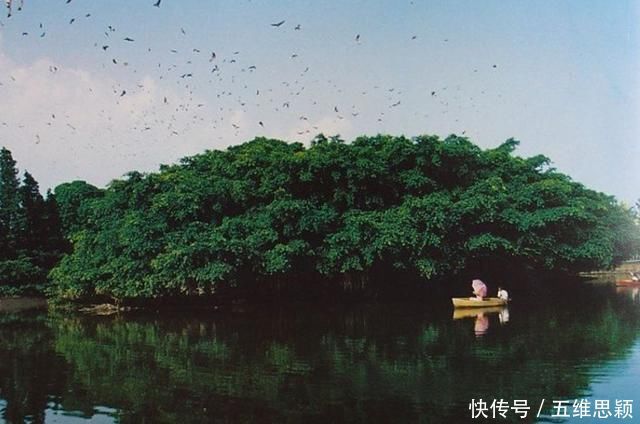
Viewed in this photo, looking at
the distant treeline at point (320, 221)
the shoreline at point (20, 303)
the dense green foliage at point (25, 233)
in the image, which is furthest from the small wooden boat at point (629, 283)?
the dense green foliage at point (25, 233)

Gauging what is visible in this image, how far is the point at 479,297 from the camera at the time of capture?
20.2 m

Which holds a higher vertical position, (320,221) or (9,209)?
(9,209)

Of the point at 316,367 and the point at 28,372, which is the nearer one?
the point at 316,367

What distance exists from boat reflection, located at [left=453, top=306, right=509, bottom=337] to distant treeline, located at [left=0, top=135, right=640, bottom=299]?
2.57 m

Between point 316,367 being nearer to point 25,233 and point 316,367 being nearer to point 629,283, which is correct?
point 25,233

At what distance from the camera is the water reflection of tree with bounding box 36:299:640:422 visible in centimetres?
865

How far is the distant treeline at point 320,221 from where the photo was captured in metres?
20.9

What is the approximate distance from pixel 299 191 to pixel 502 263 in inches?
350

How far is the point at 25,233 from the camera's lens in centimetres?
3020

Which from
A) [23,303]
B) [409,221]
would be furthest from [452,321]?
[23,303]

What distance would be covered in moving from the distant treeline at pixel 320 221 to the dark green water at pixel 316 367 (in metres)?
2.77

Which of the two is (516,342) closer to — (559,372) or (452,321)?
(559,372)

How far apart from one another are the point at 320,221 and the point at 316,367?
35.8 ft

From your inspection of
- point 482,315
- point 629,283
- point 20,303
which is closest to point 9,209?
point 20,303
